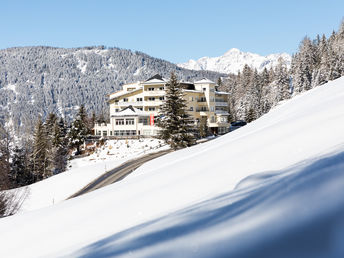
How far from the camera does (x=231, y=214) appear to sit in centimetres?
185

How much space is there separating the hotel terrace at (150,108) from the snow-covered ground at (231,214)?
4723 centimetres

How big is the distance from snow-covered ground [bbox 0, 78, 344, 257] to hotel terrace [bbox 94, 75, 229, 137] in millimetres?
47225

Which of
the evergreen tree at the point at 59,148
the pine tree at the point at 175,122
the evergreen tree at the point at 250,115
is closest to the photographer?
the pine tree at the point at 175,122

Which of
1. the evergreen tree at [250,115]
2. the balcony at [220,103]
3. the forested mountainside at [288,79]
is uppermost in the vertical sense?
the forested mountainside at [288,79]

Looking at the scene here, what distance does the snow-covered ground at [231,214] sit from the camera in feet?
4.79

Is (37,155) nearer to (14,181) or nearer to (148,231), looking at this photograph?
(14,181)

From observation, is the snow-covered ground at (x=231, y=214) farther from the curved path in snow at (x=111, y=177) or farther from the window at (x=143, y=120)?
the window at (x=143, y=120)

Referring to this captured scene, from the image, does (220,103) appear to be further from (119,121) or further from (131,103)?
(119,121)

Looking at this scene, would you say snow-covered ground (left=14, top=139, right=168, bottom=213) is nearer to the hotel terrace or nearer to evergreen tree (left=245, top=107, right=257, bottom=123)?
the hotel terrace

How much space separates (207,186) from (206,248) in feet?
7.75

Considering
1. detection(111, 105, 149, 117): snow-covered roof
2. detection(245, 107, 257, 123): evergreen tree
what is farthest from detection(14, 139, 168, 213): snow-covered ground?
detection(245, 107, 257, 123): evergreen tree

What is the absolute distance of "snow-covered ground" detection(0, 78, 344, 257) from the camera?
4.79ft

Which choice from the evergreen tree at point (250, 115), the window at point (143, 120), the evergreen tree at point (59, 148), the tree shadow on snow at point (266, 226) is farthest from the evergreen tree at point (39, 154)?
the evergreen tree at point (250, 115)

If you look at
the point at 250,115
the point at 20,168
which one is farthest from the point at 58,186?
the point at 250,115
